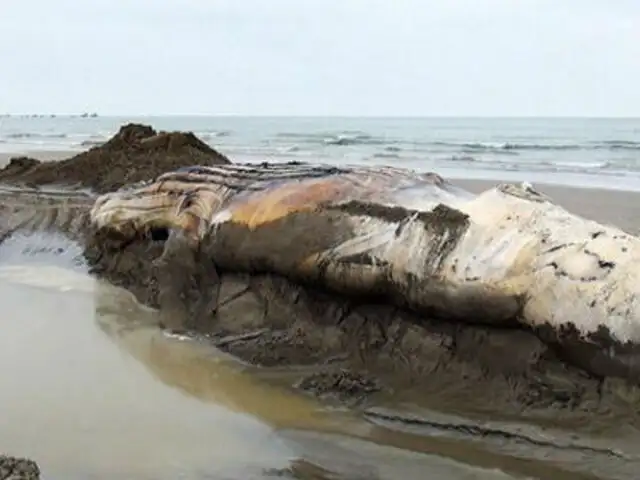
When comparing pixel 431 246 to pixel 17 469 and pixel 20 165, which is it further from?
pixel 20 165

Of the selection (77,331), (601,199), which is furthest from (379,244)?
(601,199)

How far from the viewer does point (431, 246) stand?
4621 millimetres

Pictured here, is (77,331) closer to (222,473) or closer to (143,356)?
(143,356)

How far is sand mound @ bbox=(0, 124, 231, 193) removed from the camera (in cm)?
995

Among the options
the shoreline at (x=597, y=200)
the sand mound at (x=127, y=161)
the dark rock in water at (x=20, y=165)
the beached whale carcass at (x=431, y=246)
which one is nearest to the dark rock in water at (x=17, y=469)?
the beached whale carcass at (x=431, y=246)

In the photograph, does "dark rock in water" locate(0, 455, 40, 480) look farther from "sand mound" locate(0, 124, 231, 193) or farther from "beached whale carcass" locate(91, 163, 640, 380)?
"sand mound" locate(0, 124, 231, 193)

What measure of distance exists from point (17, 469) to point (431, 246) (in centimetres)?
241

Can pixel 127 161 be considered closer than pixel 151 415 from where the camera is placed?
No

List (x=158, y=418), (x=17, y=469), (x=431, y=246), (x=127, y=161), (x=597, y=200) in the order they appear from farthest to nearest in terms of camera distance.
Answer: (x=597, y=200) < (x=127, y=161) < (x=431, y=246) < (x=158, y=418) < (x=17, y=469)

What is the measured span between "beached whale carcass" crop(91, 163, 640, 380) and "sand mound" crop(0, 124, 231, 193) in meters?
3.58

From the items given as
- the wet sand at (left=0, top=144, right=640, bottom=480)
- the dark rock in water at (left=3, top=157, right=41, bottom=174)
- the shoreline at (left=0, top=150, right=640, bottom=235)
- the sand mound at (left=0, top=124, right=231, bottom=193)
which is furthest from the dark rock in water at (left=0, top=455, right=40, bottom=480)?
the dark rock in water at (left=3, top=157, right=41, bottom=174)

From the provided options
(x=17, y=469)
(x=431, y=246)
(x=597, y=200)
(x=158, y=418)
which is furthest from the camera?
(x=597, y=200)

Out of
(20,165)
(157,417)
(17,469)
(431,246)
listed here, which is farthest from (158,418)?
(20,165)

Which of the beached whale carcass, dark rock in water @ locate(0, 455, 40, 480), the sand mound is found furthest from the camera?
the sand mound
